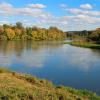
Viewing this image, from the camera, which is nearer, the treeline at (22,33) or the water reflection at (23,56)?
the water reflection at (23,56)

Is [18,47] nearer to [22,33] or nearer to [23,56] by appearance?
[23,56]

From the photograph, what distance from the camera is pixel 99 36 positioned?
79.9m

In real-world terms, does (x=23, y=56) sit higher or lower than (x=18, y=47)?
higher

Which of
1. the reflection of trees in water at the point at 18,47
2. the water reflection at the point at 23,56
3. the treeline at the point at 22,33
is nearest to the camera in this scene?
the water reflection at the point at 23,56

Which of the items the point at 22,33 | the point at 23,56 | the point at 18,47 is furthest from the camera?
the point at 22,33

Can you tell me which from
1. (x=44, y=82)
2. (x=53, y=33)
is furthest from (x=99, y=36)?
(x=44, y=82)

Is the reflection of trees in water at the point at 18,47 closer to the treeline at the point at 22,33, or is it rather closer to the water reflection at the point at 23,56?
the water reflection at the point at 23,56

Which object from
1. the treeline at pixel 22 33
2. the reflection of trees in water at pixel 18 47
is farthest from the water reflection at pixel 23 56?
the treeline at pixel 22 33

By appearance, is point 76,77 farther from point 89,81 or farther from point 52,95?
point 52,95

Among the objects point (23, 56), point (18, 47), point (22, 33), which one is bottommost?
point (18, 47)

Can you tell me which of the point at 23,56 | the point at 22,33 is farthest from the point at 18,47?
the point at 22,33

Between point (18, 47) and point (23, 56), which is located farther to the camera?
point (18, 47)

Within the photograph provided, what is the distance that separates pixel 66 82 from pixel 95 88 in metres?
2.32

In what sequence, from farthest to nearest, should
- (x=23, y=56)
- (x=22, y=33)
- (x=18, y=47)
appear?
1. (x=22, y=33)
2. (x=18, y=47)
3. (x=23, y=56)
